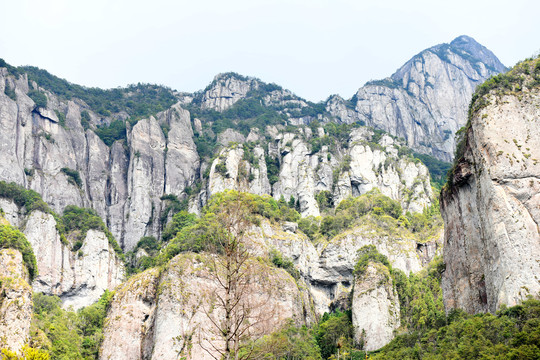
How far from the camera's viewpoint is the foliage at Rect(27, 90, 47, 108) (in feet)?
352

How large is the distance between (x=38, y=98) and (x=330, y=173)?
59.6 meters

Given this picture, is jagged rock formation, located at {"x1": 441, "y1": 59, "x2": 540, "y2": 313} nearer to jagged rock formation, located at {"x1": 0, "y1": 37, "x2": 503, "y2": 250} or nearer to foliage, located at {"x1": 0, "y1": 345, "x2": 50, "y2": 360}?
foliage, located at {"x1": 0, "y1": 345, "x2": 50, "y2": 360}

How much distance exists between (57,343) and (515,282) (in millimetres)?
43720

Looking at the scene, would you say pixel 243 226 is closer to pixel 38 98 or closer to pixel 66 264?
pixel 66 264

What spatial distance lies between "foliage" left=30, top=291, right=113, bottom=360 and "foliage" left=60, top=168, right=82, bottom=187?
32557 mm

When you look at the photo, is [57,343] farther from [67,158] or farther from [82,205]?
[67,158]

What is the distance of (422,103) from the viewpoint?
17812cm

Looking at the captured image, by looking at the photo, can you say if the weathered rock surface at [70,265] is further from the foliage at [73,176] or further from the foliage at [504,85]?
the foliage at [504,85]

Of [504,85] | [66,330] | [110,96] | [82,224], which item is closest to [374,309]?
[504,85]

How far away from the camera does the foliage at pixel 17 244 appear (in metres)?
61.2

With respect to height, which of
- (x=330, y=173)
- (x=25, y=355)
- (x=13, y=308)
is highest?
(x=330, y=173)

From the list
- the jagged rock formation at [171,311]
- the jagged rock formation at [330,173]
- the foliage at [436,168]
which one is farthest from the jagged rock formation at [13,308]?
the foliage at [436,168]

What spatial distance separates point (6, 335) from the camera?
51.1 meters

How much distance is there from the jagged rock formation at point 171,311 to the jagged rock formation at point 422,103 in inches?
4148
